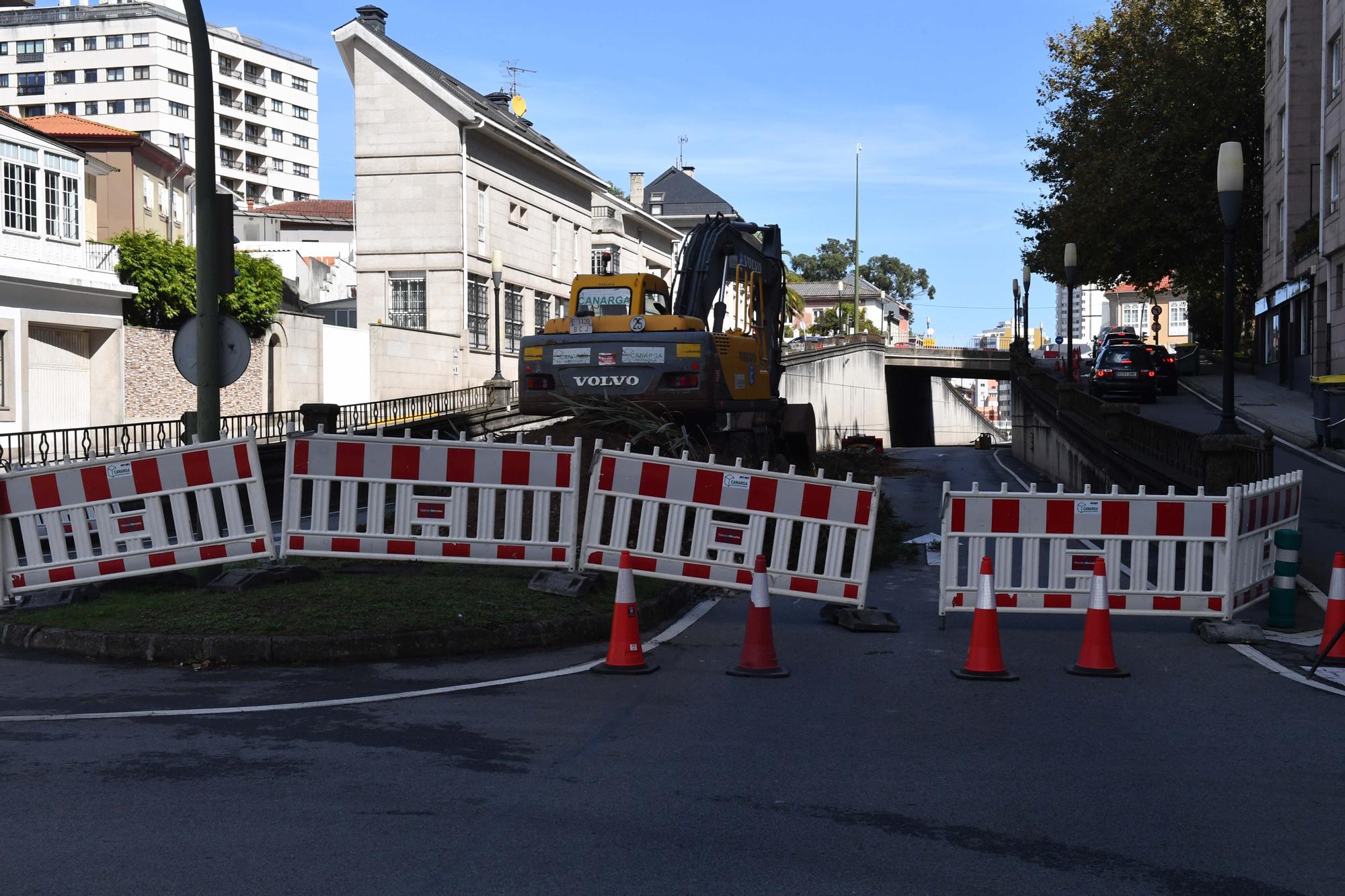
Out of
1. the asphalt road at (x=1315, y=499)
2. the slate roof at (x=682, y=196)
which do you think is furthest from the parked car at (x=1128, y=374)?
the slate roof at (x=682, y=196)

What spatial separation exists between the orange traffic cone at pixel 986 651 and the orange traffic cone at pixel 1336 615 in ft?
7.51

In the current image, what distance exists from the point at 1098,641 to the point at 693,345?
29.7 feet

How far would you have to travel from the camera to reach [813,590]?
34.6 feet

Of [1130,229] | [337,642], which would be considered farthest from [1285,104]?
[337,642]

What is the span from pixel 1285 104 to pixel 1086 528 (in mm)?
36126

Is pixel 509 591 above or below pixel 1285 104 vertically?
below

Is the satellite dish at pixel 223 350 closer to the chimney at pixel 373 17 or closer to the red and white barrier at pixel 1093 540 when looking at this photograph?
the red and white barrier at pixel 1093 540

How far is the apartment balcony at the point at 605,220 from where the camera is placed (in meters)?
60.2

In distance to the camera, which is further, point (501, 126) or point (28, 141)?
point (501, 126)

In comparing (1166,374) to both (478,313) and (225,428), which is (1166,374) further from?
(225,428)

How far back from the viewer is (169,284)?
115ft

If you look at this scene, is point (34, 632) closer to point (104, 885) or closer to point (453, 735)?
point (453, 735)

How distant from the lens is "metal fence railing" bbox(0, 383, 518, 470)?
24.4 m

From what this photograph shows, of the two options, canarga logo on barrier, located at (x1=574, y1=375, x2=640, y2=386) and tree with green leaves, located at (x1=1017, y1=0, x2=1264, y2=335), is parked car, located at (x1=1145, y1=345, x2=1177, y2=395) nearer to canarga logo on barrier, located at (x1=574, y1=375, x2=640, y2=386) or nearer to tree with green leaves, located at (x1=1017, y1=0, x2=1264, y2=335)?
tree with green leaves, located at (x1=1017, y1=0, x2=1264, y2=335)
